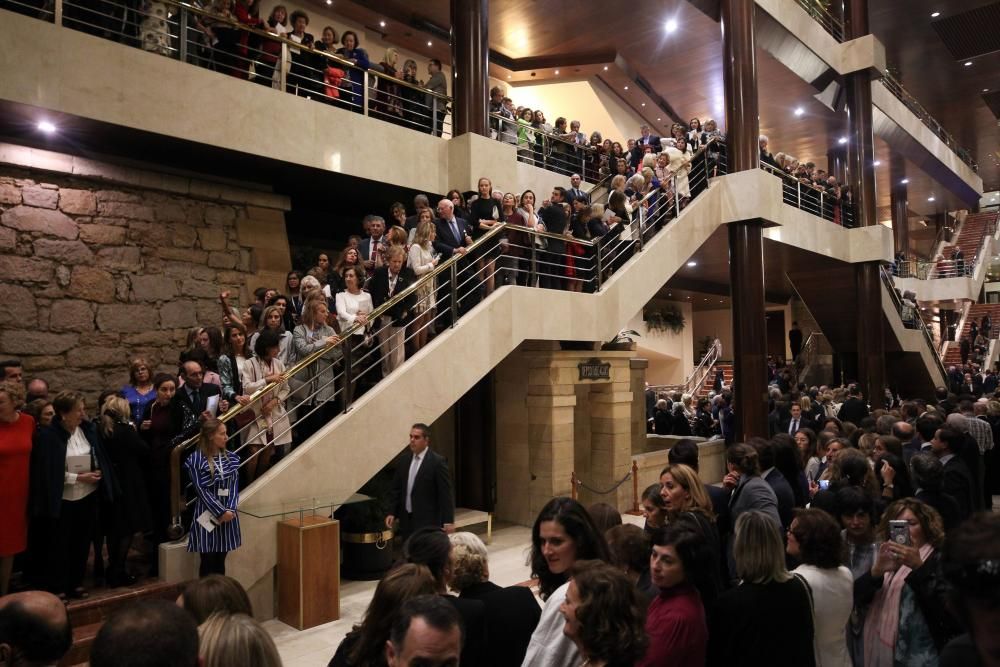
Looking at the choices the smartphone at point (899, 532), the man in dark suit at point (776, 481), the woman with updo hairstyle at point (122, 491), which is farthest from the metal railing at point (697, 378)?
the smartphone at point (899, 532)

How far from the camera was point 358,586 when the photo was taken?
6504mm

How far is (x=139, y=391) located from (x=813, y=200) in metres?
13.8

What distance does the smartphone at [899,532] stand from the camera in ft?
9.53

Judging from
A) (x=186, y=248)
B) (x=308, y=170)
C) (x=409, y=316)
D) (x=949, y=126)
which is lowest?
(x=409, y=316)

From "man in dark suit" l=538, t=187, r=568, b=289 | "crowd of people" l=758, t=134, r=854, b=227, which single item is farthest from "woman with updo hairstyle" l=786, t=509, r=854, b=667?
"crowd of people" l=758, t=134, r=854, b=227

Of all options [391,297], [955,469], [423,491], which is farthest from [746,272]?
[423,491]

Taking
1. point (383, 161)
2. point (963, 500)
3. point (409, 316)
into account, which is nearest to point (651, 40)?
point (383, 161)

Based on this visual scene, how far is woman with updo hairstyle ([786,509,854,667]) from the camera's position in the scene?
9.14ft

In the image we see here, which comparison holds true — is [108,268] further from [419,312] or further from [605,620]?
[605,620]

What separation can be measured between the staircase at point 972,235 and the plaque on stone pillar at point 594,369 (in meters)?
23.5

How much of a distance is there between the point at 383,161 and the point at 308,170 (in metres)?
0.98

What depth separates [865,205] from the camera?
1535cm

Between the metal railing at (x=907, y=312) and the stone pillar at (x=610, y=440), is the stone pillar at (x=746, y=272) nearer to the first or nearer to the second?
the stone pillar at (x=610, y=440)

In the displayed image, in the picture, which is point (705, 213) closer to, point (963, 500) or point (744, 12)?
point (744, 12)
